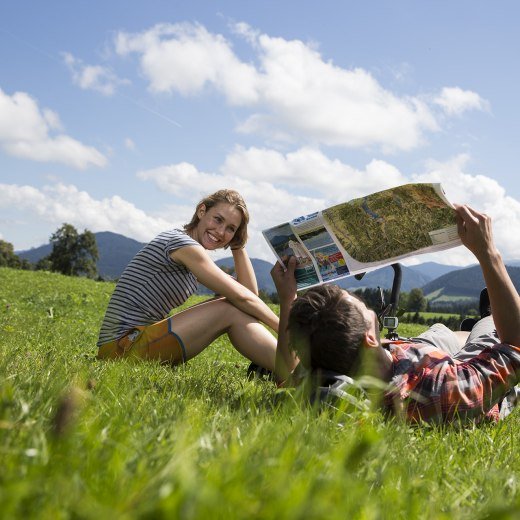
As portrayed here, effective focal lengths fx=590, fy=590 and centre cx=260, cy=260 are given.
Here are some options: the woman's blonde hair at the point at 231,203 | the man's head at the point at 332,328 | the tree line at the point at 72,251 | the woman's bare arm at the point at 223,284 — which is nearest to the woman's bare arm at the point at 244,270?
the woman's blonde hair at the point at 231,203

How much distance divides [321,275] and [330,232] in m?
0.37

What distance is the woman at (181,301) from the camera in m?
5.34

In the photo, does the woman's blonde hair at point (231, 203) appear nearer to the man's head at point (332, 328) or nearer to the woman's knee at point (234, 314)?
the woman's knee at point (234, 314)

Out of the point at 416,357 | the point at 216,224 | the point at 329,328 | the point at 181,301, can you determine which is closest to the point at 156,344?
the point at 181,301

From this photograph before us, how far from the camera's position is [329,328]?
140 inches

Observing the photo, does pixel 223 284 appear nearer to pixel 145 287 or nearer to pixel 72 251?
pixel 145 287

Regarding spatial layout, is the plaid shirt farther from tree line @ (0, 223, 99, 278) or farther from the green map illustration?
tree line @ (0, 223, 99, 278)

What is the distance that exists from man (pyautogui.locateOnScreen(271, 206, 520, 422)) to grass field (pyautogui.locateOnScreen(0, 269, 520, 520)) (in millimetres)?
182

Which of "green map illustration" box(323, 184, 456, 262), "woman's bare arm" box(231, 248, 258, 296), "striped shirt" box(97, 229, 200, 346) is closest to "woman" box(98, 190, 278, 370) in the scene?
"striped shirt" box(97, 229, 200, 346)

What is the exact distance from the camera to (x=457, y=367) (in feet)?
12.2

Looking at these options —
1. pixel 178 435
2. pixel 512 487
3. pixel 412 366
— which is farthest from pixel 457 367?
pixel 178 435

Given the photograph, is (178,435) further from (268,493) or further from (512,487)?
(512,487)

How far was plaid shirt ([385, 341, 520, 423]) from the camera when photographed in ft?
11.7

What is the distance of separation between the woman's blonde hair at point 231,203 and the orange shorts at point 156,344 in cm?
127
